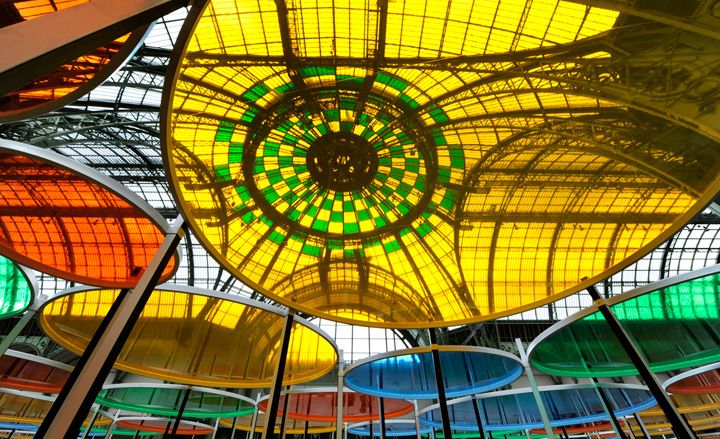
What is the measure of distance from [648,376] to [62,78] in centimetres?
2307

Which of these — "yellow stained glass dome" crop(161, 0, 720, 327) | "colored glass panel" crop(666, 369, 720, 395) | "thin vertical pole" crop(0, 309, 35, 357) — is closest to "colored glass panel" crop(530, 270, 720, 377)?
"yellow stained glass dome" crop(161, 0, 720, 327)

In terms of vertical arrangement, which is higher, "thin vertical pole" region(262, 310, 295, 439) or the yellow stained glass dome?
the yellow stained glass dome

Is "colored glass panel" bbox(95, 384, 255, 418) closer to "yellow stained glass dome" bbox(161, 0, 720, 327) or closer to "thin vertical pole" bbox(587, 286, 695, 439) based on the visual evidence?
"yellow stained glass dome" bbox(161, 0, 720, 327)

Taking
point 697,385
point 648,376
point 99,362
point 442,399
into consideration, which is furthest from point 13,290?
point 697,385

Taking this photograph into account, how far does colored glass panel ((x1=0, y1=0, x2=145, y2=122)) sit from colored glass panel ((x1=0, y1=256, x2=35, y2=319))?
12.5 m

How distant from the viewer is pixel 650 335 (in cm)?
2236

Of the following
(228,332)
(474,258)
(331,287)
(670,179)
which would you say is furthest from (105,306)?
(670,179)

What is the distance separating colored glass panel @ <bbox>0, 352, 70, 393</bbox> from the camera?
25428 mm

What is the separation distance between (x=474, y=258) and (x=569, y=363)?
13.4 metres

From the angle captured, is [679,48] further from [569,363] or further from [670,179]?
[569,363]

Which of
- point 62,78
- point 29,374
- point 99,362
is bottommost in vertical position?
point 99,362

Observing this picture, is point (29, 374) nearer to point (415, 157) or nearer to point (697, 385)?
point (415, 157)

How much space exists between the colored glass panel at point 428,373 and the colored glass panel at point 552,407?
5534mm

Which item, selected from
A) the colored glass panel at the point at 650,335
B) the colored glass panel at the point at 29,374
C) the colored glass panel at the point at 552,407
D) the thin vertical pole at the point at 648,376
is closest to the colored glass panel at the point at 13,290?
the colored glass panel at the point at 29,374
